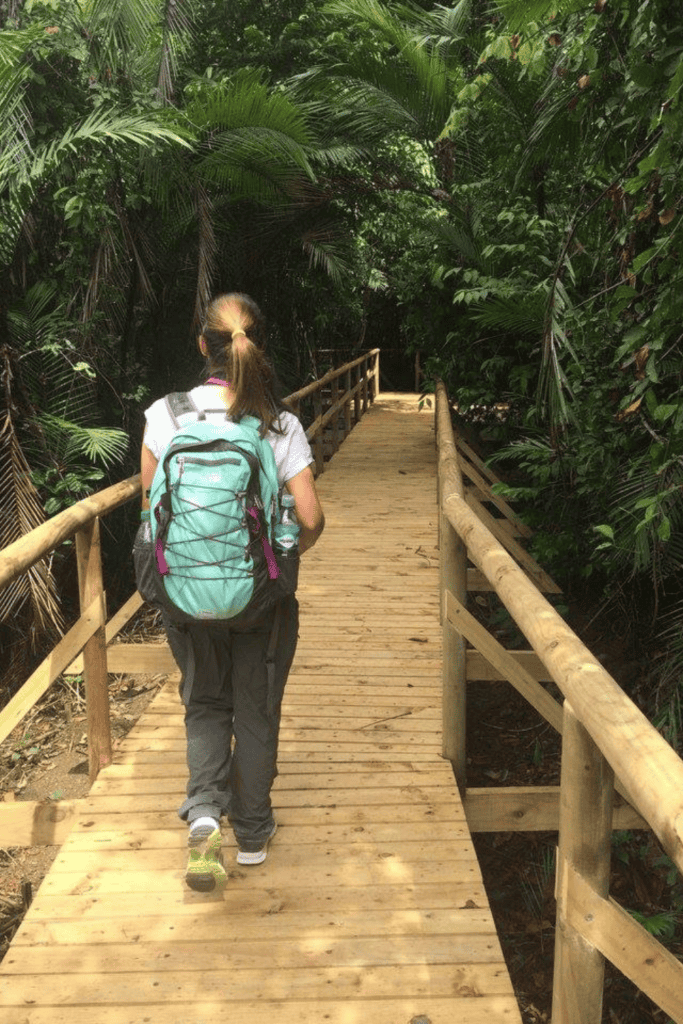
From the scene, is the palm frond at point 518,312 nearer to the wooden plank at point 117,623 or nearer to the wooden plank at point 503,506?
the wooden plank at point 503,506

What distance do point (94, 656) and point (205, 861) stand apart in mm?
1075

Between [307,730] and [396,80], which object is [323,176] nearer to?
[396,80]

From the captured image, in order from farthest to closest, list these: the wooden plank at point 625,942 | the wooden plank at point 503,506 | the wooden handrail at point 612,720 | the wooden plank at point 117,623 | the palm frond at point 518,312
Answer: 1. the wooden plank at point 503,506
2. the palm frond at point 518,312
3. the wooden plank at point 117,623
4. the wooden plank at point 625,942
5. the wooden handrail at point 612,720

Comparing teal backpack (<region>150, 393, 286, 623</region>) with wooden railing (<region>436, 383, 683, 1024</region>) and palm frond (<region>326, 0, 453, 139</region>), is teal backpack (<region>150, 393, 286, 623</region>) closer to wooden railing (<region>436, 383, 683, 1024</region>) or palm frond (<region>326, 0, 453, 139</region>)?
wooden railing (<region>436, 383, 683, 1024</region>)

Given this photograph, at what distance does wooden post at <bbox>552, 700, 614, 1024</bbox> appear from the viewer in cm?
154

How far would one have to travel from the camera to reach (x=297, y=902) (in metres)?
2.72

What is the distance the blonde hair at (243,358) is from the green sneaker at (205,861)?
3.63 feet

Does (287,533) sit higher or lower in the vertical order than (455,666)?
higher

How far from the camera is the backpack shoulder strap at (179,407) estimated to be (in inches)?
103

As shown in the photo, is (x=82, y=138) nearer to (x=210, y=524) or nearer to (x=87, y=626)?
(x=87, y=626)

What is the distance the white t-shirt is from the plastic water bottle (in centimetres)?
8

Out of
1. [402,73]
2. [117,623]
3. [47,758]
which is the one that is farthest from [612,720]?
[402,73]

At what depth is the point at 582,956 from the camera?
160cm

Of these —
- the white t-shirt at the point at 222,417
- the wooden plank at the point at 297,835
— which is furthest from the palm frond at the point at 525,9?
the wooden plank at the point at 297,835
